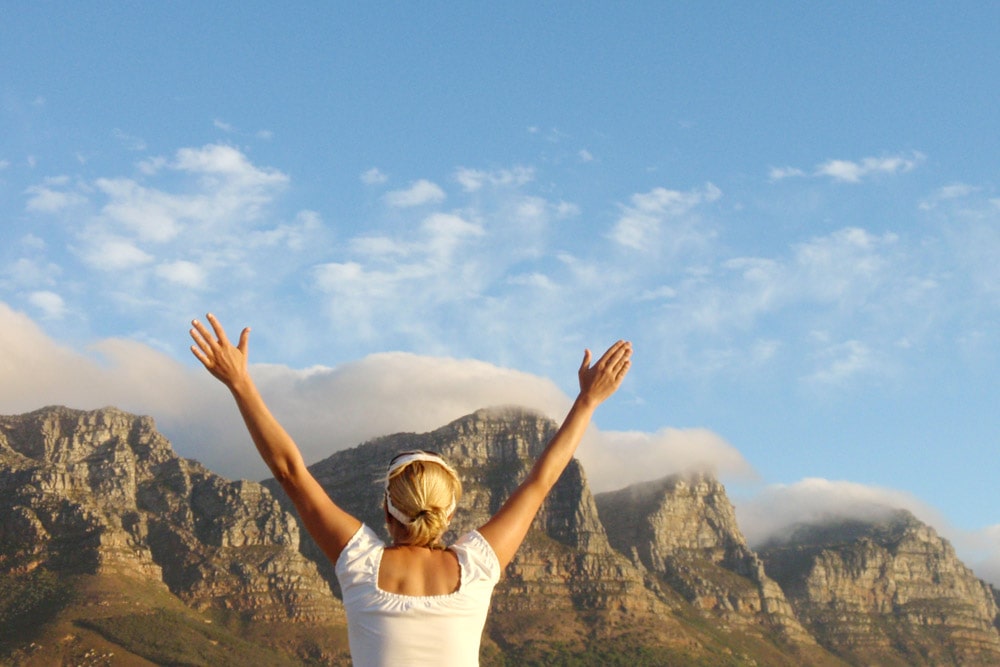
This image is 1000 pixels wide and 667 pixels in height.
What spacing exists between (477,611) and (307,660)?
7624 inches

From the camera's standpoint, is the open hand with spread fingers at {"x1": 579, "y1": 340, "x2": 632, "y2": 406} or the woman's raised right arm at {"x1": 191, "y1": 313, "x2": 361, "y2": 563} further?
the open hand with spread fingers at {"x1": 579, "y1": 340, "x2": 632, "y2": 406}

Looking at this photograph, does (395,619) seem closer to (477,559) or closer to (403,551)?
(403,551)

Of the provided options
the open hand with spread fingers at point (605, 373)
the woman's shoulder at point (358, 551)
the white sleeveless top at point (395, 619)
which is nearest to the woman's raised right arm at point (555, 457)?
the open hand with spread fingers at point (605, 373)

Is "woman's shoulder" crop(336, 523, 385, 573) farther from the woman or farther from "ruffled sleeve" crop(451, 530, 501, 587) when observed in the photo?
"ruffled sleeve" crop(451, 530, 501, 587)

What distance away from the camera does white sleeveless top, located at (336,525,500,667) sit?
5.61m

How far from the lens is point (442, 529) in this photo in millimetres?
5934

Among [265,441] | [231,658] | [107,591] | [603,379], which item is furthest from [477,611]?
[107,591]

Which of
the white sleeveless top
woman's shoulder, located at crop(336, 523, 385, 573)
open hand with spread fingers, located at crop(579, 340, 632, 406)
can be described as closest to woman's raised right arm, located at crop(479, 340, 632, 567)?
open hand with spread fingers, located at crop(579, 340, 632, 406)

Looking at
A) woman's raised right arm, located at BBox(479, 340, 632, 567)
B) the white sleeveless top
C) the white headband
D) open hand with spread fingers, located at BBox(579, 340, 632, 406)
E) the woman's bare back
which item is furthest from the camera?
open hand with spread fingers, located at BBox(579, 340, 632, 406)

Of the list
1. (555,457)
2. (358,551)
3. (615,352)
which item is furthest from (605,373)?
(358,551)

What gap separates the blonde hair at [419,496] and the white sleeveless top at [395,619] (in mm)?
175

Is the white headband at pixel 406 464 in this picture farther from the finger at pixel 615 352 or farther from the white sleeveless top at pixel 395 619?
the finger at pixel 615 352

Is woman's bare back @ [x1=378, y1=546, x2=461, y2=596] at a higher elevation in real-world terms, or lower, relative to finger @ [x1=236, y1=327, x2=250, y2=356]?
lower

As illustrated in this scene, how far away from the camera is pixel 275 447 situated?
6.01 metres
